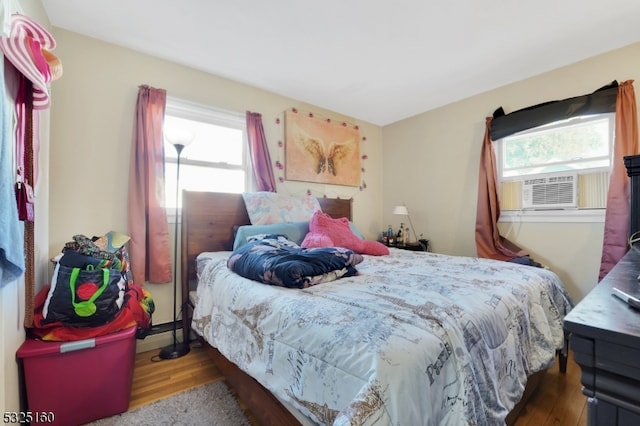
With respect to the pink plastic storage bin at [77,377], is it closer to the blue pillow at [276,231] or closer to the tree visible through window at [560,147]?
the blue pillow at [276,231]

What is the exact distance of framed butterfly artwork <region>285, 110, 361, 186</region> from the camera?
3.24 meters

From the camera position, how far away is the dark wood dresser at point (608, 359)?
39 cm

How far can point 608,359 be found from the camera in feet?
1.33

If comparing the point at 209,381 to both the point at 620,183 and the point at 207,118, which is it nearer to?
the point at 207,118

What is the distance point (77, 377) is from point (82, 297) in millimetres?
403

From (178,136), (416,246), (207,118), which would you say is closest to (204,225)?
(178,136)

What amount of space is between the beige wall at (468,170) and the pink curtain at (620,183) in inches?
6.4

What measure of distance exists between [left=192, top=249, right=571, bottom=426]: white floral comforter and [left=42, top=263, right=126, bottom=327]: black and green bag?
542 mm

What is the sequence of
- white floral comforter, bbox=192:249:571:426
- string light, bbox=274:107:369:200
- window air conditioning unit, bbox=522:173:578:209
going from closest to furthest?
1. white floral comforter, bbox=192:249:571:426
2. window air conditioning unit, bbox=522:173:578:209
3. string light, bbox=274:107:369:200

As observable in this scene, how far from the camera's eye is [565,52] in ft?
7.96

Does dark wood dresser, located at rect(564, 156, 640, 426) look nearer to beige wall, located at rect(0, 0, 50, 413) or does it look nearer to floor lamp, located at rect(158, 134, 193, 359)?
beige wall, located at rect(0, 0, 50, 413)

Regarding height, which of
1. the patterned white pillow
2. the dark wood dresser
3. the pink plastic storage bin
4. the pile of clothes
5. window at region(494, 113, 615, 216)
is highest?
window at region(494, 113, 615, 216)

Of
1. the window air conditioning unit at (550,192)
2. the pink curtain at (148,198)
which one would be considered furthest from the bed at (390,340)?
the window air conditioning unit at (550,192)

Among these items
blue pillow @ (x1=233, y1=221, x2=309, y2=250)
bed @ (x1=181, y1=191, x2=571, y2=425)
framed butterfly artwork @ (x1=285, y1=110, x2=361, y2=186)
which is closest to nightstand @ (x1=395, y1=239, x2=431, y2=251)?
framed butterfly artwork @ (x1=285, y1=110, x2=361, y2=186)
